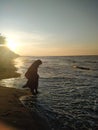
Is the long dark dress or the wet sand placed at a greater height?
the long dark dress

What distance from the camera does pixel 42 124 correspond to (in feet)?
25.1

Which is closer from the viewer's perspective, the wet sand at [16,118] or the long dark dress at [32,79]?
the wet sand at [16,118]

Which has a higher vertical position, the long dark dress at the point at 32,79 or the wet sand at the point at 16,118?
the long dark dress at the point at 32,79

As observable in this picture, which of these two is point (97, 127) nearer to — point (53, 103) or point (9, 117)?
point (9, 117)

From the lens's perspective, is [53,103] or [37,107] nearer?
[37,107]

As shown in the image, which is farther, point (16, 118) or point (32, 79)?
point (32, 79)

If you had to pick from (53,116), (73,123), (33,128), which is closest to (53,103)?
(53,116)

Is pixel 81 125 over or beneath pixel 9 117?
beneath

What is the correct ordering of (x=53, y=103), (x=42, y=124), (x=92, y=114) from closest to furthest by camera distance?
(x=42, y=124) → (x=92, y=114) → (x=53, y=103)

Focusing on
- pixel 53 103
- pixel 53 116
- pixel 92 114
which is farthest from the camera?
pixel 53 103

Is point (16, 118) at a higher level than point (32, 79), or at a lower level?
lower

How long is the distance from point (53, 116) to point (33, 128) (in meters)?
2.32

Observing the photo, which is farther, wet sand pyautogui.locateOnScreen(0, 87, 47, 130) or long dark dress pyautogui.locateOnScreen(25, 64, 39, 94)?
long dark dress pyautogui.locateOnScreen(25, 64, 39, 94)

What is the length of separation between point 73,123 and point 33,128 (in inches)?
83.4
